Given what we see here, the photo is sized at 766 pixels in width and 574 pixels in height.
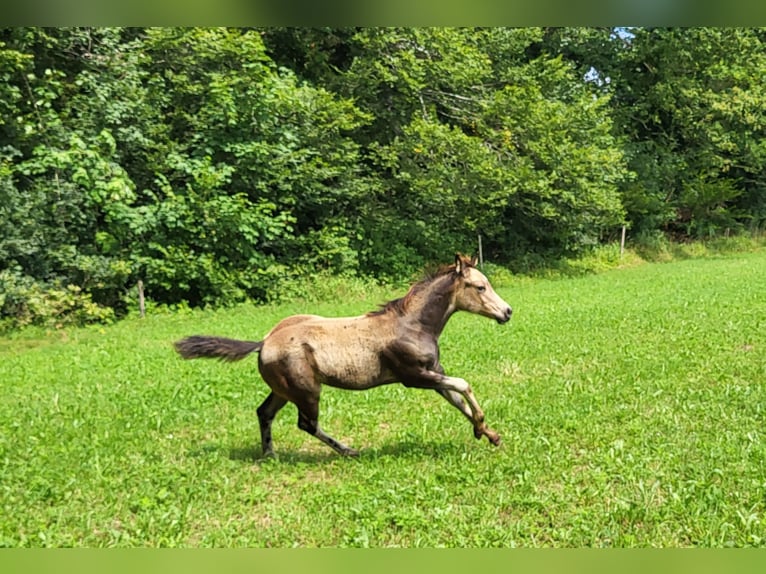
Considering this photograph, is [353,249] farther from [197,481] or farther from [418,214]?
[197,481]

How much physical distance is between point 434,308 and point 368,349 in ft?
2.39

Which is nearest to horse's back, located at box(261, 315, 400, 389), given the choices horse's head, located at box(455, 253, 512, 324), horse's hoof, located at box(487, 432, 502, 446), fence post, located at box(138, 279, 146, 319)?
horse's head, located at box(455, 253, 512, 324)

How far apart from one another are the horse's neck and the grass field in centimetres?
121

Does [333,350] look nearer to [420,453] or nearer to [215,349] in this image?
[215,349]

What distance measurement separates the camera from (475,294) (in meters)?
5.70

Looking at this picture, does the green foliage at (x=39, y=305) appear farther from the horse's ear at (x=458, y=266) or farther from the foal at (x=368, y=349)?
the horse's ear at (x=458, y=266)

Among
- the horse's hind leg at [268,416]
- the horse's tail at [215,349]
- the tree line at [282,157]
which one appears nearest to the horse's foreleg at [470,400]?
the horse's hind leg at [268,416]

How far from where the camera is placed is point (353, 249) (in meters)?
→ 21.1

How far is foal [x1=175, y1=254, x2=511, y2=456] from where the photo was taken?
5.44 m

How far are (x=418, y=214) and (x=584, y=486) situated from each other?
733 inches

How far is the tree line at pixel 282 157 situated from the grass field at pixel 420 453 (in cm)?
576

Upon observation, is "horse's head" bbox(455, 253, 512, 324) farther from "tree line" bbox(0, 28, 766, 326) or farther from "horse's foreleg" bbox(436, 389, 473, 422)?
"tree line" bbox(0, 28, 766, 326)

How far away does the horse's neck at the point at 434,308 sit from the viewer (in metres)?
5.73

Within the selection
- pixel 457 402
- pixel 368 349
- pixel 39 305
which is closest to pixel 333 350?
pixel 368 349
